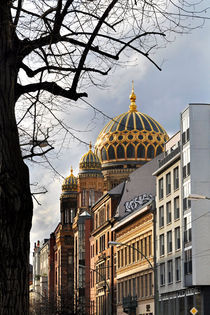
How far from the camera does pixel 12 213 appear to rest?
8039 mm

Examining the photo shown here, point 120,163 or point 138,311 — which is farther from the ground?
point 120,163

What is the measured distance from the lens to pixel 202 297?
63500mm

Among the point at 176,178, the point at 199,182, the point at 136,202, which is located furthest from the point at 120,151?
the point at 199,182

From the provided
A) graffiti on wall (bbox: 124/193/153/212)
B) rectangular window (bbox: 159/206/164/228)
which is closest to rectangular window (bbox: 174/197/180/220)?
rectangular window (bbox: 159/206/164/228)

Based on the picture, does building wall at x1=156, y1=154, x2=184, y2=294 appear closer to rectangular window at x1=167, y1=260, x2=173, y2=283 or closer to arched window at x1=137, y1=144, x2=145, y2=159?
rectangular window at x1=167, y1=260, x2=173, y2=283

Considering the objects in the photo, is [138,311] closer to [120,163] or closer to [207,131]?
[207,131]

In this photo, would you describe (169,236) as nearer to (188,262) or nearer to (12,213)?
(188,262)

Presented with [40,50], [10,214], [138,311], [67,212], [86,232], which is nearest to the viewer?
[10,214]

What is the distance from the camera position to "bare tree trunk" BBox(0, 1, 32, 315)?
26.3ft

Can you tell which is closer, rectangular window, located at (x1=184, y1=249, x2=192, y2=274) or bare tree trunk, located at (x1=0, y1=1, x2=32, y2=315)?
bare tree trunk, located at (x1=0, y1=1, x2=32, y2=315)

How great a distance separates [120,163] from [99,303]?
42.4m

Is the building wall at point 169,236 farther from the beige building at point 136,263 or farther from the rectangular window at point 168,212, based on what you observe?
the beige building at point 136,263

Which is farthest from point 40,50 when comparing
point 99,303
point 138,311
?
point 99,303

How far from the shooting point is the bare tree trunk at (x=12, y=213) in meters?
8.01
